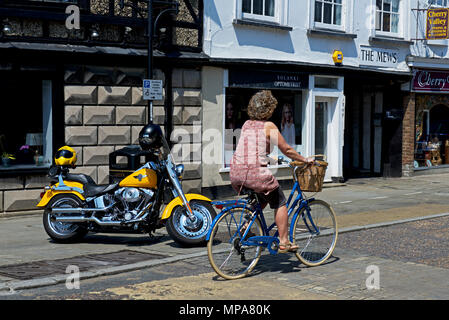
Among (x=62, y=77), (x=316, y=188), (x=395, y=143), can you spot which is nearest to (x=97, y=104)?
(x=62, y=77)

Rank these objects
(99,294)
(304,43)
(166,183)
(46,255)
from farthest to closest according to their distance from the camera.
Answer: (304,43)
(166,183)
(46,255)
(99,294)

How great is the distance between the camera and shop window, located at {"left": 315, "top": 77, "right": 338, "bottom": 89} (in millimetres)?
16781

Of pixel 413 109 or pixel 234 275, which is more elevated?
pixel 413 109

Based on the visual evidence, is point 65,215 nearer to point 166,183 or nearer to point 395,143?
point 166,183

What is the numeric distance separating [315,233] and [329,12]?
10.5 metres

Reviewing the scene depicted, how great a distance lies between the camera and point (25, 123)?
1222cm

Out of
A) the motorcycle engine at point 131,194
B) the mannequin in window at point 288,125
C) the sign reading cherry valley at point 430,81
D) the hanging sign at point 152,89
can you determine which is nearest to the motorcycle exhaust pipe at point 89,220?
the motorcycle engine at point 131,194

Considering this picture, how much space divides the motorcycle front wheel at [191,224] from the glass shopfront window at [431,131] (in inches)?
486

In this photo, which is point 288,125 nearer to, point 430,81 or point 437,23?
point 430,81

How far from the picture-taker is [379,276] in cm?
685

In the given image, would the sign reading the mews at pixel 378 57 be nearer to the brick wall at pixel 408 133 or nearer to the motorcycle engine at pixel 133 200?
the brick wall at pixel 408 133

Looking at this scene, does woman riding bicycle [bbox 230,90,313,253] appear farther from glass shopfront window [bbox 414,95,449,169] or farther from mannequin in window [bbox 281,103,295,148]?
glass shopfront window [bbox 414,95,449,169]

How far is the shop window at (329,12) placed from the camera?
16.5 metres

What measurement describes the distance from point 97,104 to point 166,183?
175 inches
